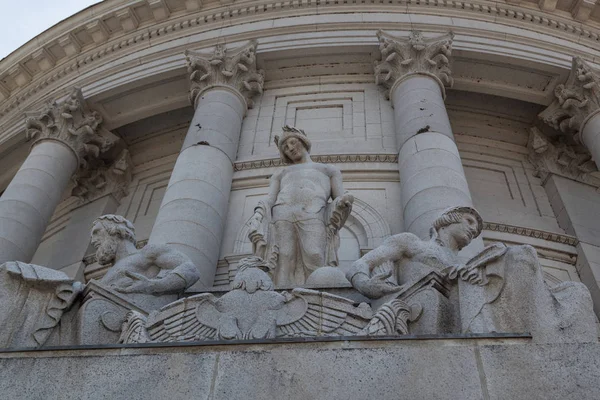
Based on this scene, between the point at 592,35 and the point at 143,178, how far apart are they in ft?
48.0

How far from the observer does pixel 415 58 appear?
54.0 feet

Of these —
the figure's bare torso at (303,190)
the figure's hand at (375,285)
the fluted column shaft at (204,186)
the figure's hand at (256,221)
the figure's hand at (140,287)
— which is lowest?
the figure's hand at (375,285)

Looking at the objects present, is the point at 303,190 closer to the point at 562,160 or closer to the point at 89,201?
the point at 562,160

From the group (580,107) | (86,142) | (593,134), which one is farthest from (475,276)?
(86,142)

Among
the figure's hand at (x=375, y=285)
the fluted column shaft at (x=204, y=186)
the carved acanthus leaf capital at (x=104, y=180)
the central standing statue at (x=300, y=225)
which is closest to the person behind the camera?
the figure's hand at (x=375, y=285)

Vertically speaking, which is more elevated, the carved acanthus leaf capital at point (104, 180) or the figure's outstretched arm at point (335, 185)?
the carved acanthus leaf capital at point (104, 180)

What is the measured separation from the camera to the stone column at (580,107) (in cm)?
1599

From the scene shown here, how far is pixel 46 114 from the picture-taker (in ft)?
58.7

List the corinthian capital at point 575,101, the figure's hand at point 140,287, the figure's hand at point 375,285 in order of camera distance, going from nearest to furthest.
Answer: the figure's hand at point 375,285 → the figure's hand at point 140,287 → the corinthian capital at point 575,101

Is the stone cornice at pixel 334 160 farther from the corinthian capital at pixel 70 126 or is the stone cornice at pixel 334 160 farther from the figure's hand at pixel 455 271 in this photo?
the figure's hand at pixel 455 271

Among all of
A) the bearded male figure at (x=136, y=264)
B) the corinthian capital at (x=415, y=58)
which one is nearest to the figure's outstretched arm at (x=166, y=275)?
the bearded male figure at (x=136, y=264)

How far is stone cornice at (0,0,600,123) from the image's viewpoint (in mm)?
18797

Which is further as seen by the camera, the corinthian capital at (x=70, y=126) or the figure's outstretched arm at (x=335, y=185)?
the corinthian capital at (x=70, y=126)

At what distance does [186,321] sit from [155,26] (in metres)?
15.9
